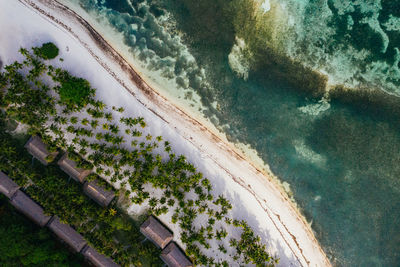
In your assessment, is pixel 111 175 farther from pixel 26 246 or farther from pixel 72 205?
pixel 26 246

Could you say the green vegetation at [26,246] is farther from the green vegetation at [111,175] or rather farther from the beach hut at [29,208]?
the green vegetation at [111,175]

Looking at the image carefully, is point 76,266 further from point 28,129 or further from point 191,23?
point 191,23

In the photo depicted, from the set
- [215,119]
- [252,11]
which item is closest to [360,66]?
[252,11]

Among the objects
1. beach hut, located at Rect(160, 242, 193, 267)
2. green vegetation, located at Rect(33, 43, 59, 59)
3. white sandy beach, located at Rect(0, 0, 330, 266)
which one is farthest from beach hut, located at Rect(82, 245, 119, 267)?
green vegetation, located at Rect(33, 43, 59, 59)

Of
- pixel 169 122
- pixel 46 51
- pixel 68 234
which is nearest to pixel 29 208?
pixel 68 234

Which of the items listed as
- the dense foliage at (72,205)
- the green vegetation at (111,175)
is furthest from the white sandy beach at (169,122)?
the dense foliage at (72,205)

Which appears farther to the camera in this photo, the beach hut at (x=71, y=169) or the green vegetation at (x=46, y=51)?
the green vegetation at (x=46, y=51)
